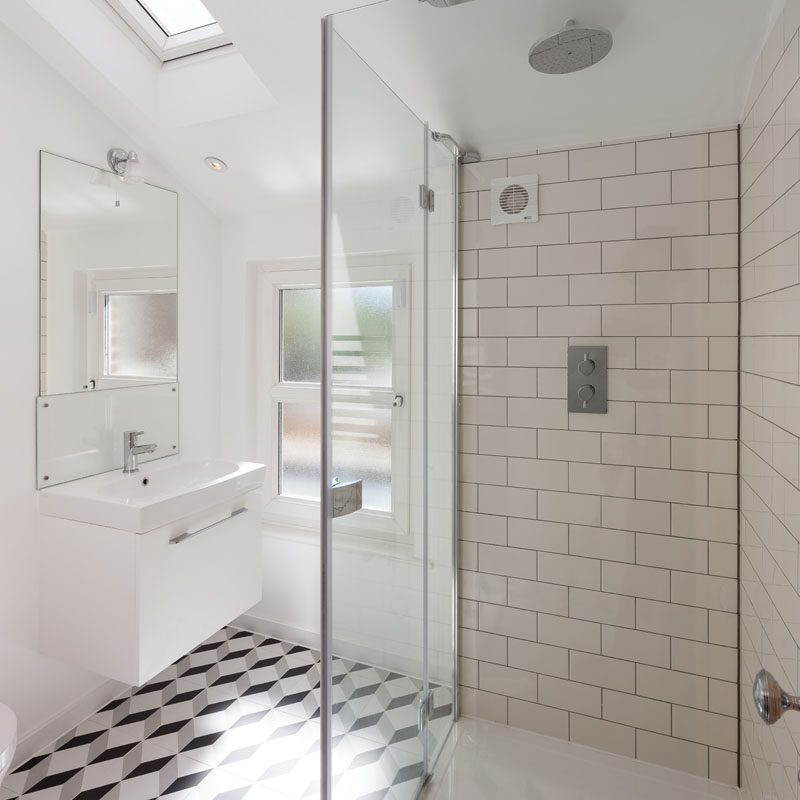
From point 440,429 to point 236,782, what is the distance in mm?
1349

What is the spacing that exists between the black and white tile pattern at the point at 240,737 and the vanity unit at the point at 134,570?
32 cm

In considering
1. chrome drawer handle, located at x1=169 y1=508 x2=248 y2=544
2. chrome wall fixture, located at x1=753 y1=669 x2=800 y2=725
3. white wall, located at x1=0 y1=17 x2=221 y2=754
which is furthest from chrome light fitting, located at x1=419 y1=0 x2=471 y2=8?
chrome drawer handle, located at x1=169 y1=508 x2=248 y2=544

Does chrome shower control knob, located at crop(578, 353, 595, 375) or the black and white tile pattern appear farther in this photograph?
chrome shower control knob, located at crop(578, 353, 595, 375)

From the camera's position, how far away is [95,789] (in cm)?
178

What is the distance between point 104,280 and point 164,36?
92cm

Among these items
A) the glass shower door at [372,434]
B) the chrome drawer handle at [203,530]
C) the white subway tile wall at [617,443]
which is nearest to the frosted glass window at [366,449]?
the glass shower door at [372,434]

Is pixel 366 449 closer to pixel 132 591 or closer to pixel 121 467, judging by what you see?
pixel 132 591

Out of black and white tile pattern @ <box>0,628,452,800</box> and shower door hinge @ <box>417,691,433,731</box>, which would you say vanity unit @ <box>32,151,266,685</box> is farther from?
shower door hinge @ <box>417,691,433,731</box>

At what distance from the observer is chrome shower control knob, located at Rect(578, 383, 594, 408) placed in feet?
4.65

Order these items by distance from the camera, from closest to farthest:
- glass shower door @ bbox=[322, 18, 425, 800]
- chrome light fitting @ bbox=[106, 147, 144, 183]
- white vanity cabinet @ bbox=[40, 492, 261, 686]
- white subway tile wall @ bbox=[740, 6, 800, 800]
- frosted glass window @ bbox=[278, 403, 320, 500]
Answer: white subway tile wall @ bbox=[740, 6, 800, 800], glass shower door @ bbox=[322, 18, 425, 800], white vanity cabinet @ bbox=[40, 492, 261, 686], chrome light fitting @ bbox=[106, 147, 144, 183], frosted glass window @ bbox=[278, 403, 320, 500]

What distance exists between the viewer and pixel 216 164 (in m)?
2.35

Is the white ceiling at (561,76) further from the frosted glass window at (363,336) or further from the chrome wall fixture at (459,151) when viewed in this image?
the frosted glass window at (363,336)

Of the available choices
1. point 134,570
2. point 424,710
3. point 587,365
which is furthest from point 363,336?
point 134,570

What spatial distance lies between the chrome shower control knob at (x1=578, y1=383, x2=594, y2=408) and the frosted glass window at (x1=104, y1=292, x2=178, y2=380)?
5.96 feet
